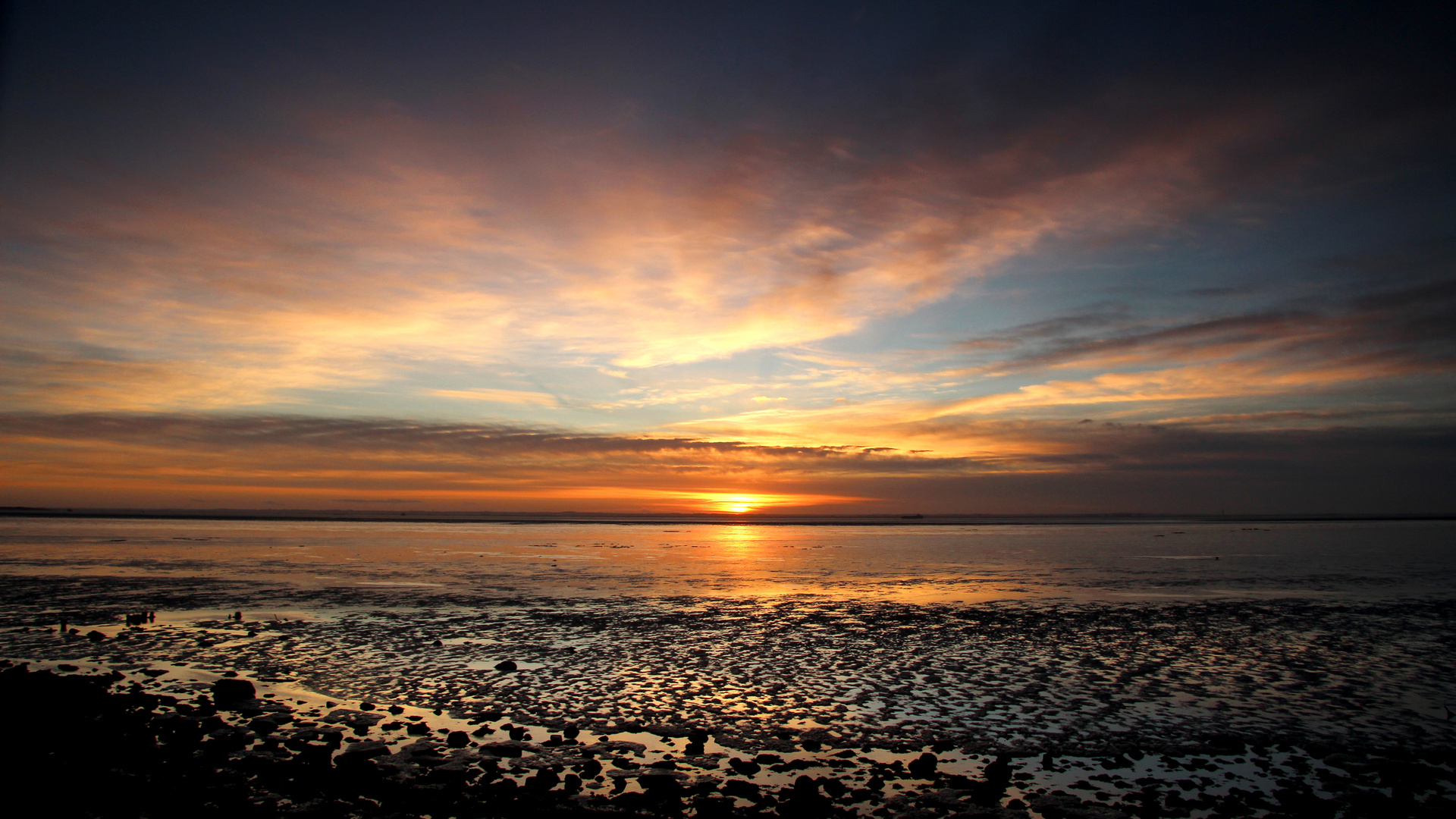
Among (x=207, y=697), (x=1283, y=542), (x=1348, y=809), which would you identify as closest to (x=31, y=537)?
(x=207, y=697)

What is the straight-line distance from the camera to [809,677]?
1617cm

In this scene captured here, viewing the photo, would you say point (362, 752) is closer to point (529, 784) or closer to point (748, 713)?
point (529, 784)

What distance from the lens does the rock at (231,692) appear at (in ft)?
44.4

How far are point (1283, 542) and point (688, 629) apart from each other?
69220 millimetres

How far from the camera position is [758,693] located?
14789mm

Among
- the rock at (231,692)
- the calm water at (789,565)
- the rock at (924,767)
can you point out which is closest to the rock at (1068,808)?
the rock at (924,767)

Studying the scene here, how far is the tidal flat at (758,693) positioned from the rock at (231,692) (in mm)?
64

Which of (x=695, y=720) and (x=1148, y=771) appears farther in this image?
(x=695, y=720)

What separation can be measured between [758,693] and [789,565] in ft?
106

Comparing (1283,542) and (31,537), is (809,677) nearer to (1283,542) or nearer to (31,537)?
(1283,542)

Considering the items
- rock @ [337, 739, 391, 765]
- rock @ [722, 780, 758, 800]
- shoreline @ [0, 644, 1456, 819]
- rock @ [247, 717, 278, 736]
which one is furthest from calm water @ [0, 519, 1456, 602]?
rock @ [722, 780, 758, 800]

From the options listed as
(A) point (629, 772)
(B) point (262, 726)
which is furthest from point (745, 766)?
(B) point (262, 726)

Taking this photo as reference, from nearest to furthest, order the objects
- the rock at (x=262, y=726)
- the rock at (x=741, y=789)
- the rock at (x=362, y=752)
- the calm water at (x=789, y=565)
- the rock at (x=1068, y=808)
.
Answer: the rock at (x=1068, y=808) → the rock at (x=741, y=789) → the rock at (x=362, y=752) → the rock at (x=262, y=726) → the calm water at (x=789, y=565)

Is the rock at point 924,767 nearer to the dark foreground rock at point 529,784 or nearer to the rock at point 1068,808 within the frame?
the dark foreground rock at point 529,784
